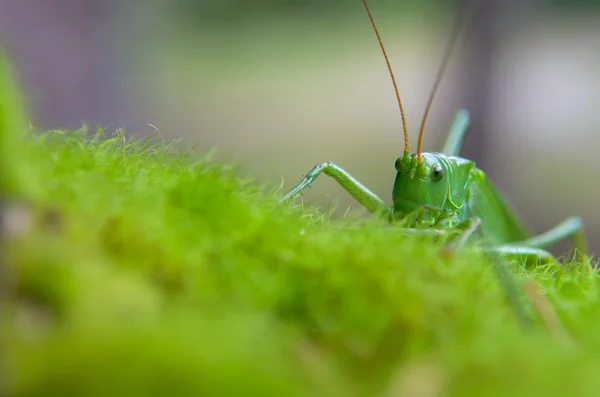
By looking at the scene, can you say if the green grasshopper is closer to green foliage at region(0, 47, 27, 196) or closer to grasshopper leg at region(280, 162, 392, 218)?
grasshopper leg at region(280, 162, 392, 218)

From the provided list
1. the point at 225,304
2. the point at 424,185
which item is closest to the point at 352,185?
the point at 424,185

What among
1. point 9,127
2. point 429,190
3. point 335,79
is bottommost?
point 429,190

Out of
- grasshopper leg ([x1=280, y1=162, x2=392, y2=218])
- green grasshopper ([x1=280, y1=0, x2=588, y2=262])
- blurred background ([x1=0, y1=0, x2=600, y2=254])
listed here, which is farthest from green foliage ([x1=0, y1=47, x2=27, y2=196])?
blurred background ([x1=0, y1=0, x2=600, y2=254])

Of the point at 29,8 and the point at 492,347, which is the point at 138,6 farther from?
the point at 492,347

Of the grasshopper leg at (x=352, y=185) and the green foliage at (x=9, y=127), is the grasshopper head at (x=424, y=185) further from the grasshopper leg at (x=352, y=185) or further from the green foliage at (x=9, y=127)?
the green foliage at (x=9, y=127)

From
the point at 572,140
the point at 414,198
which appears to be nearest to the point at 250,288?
the point at 414,198

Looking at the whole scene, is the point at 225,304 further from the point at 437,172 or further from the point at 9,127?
the point at 437,172

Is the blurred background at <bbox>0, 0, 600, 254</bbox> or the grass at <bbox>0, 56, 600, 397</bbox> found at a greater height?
the blurred background at <bbox>0, 0, 600, 254</bbox>

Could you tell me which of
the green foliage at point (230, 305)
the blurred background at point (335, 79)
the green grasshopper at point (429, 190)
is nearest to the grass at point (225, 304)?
the green foliage at point (230, 305)
